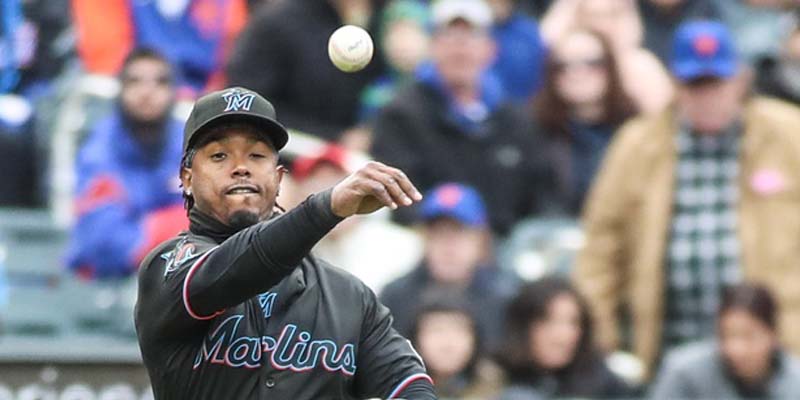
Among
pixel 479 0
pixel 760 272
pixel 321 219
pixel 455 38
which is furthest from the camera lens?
pixel 479 0

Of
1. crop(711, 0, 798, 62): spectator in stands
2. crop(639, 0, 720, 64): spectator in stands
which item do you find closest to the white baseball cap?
crop(639, 0, 720, 64): spectator in stands

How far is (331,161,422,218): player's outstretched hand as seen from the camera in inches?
189

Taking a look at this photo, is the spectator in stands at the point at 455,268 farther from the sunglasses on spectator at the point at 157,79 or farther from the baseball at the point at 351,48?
the baseball at the point at 351,48

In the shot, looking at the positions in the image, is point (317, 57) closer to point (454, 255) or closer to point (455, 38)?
point (455, 38)

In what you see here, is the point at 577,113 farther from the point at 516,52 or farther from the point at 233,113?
the point at 233,113

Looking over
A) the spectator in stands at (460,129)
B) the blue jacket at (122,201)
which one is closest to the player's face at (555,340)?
the spectator in stands at (460,129)

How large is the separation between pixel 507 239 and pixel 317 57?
1.36m

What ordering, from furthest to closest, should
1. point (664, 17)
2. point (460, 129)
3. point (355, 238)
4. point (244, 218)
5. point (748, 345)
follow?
point (664, 17) < point (460, 129) < point (355, 238) < point (748, 345) < point (244, 218)

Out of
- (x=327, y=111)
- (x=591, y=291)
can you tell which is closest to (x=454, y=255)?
(x=591, y=291)

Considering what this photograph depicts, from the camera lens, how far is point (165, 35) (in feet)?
34.8

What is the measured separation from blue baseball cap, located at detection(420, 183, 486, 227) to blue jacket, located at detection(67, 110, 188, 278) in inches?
46.6

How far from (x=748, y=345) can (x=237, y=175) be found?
3.92 meters

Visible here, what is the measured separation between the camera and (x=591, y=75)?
1030 centimetres

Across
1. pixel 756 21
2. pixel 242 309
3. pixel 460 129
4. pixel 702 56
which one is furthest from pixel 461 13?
pixel 242 309
